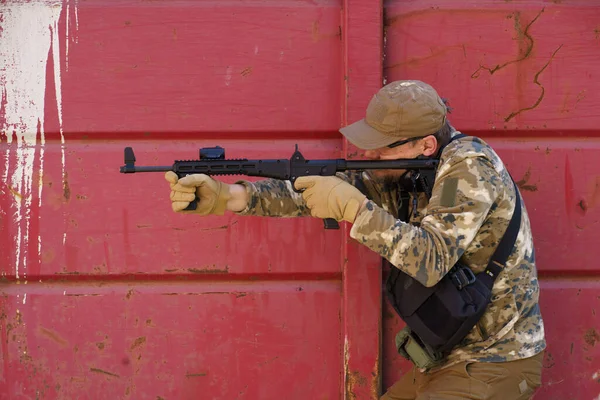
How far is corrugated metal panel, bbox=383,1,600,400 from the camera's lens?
8.36ft

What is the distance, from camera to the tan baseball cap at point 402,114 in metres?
1.96

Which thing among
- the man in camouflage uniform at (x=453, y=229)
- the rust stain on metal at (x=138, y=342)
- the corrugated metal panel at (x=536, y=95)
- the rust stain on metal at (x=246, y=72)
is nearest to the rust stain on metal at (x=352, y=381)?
the corrugated metal panel at (x=536, y=95)

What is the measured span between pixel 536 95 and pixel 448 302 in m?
1.06

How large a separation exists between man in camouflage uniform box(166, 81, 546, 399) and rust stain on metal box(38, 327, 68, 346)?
33.4 inches

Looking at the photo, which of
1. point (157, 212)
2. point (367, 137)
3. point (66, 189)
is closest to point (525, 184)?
point (367, 137)

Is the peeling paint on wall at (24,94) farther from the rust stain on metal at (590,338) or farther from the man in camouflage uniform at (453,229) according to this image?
the rust stain on metal at (590,338)

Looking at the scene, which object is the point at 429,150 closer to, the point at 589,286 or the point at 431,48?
the point at 431,48

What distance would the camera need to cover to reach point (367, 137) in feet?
6.68

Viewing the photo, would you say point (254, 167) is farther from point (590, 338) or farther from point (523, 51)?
point (590, 338)

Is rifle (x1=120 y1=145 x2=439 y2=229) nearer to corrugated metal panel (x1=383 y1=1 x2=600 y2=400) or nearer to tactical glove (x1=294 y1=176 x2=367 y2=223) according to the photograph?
tactical glove (x1=294 y1=176 x2=367 y2=223)

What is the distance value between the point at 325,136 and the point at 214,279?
2.19ft

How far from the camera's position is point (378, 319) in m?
2.49

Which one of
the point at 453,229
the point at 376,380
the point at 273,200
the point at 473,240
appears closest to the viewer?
the point at 453,229

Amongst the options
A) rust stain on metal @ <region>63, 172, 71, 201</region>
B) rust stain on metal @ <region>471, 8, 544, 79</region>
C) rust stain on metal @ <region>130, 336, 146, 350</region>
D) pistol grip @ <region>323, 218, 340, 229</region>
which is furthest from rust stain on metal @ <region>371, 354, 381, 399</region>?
rust stain on metal @ <region>63, 172, 71, 201</region>
